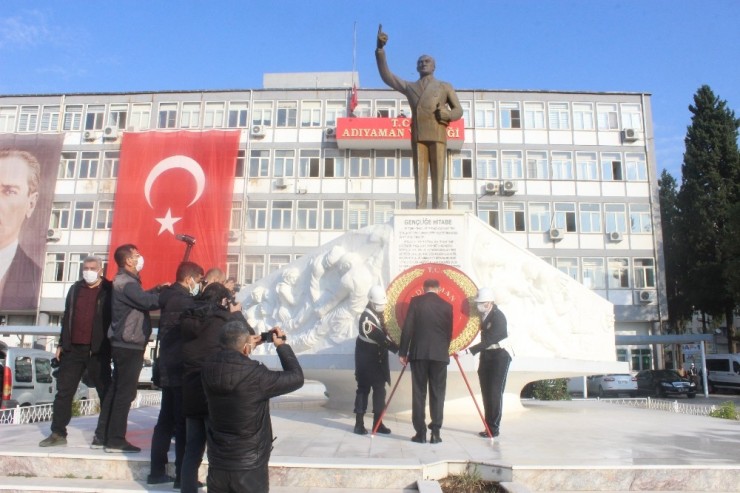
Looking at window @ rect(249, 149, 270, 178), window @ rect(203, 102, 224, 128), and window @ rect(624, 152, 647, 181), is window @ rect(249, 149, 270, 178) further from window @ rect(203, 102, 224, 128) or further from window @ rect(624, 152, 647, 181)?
window @ rect(624, 152, 647, 181)

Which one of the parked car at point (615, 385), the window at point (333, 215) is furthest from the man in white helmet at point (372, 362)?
the window at point (333, 215)

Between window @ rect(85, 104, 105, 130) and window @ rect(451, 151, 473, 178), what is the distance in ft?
62.8

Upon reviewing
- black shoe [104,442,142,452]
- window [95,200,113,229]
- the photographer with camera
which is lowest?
black shoe [104,442,142,452]

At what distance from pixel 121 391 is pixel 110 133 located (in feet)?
98.5

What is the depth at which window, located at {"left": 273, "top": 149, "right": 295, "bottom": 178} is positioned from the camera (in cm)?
3166

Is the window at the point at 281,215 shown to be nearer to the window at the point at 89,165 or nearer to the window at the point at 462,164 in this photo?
the window at the point at 462,164

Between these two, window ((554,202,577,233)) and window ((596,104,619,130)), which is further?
window ((596,104,619,130))

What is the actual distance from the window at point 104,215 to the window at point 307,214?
969 cm

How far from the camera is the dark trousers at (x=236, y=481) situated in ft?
11.3

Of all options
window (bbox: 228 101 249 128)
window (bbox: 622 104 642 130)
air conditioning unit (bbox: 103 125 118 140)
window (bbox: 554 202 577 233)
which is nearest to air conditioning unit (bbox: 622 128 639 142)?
window (bbox: 622 104 642 130)

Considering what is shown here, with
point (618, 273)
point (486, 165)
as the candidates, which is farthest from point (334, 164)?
point (618, 273)

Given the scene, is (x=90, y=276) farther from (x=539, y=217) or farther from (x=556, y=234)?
A: (x=539, y=217)

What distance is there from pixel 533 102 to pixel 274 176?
1419cm

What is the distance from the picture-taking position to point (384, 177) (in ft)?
102
